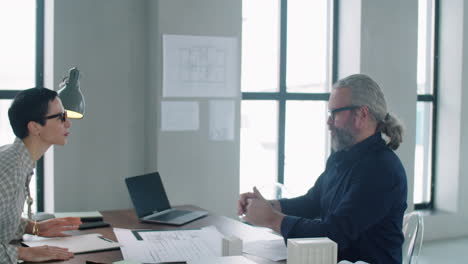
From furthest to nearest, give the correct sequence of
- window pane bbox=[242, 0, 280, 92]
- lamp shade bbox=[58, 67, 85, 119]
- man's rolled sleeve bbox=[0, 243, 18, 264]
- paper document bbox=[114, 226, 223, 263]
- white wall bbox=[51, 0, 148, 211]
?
window pane bbox=[242, 0, 280, 92], white wall bbox=[51, 0, 148, 211], lamp shade bbox=[58, 67, 85, 119], paper document bbox=[114, 226, 223, 263], man's rolled sleeve bbox=[0, 243, 18, 264]

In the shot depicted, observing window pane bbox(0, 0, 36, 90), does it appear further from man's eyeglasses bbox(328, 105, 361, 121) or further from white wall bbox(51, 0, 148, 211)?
man's eyeglasses bbox(328, 105, 361, 121)

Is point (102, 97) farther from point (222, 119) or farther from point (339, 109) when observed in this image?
point (339, 109)

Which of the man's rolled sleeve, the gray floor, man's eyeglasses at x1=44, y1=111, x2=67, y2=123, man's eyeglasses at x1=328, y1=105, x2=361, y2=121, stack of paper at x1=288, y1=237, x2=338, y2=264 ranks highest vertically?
man's eyeglasses at x1=328, y1=105, x2=361, y2=121

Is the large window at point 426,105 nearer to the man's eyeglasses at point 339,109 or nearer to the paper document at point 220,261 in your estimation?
the man's eyeglasses at point 339,109

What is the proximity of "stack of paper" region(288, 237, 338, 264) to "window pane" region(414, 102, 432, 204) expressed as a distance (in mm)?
3668

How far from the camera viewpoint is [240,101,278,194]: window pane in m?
4.21

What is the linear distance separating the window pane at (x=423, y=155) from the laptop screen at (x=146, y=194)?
295cm

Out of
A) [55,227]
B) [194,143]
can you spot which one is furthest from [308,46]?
[55,227]

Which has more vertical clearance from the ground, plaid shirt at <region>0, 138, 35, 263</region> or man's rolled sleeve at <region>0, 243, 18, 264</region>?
plaid shirt at <region>0, 138, 35, 263</region>

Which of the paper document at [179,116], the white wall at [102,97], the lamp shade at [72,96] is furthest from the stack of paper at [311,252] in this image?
the white wall at [102,97]

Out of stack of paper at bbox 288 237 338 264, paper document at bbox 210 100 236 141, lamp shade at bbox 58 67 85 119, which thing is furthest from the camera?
paper document at bbox 210 100 236 141

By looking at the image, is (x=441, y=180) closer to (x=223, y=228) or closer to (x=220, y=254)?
(x=223, y=228)

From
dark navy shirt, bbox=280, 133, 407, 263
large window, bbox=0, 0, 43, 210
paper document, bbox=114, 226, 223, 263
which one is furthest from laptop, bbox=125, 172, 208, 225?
large window, bbox=0, 0, 43, 210

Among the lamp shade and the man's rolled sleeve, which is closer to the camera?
the man's rolled sleeve
